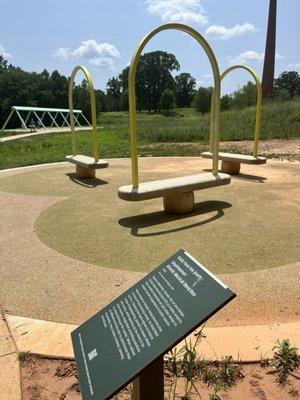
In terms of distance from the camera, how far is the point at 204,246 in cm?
407

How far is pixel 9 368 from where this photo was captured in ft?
7.17

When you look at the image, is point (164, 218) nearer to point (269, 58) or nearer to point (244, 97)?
point (244, 97)

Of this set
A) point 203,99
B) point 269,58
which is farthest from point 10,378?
point 269,58

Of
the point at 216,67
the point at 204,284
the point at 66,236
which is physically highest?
the point at 216,67

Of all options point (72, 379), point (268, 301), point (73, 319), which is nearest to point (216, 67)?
point (268, 301)

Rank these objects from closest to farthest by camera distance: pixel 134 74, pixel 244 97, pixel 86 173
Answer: pixel 134 74 → pixel 86 173 → pixel 244 97

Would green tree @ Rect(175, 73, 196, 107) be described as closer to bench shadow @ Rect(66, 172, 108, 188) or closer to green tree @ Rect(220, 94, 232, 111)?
green tree @ Rect(220, 94, 232, 111)

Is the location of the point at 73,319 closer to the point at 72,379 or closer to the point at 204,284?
the point at 72,379

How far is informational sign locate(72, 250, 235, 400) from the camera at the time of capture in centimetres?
138

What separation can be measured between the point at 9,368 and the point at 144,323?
1.10 metres

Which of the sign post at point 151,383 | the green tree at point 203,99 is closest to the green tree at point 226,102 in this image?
the green tree at point 203,99

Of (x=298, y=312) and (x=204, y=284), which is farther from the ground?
(x=204, y=284)

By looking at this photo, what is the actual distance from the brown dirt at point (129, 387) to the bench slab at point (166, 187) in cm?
260

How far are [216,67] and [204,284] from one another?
4398 mm
